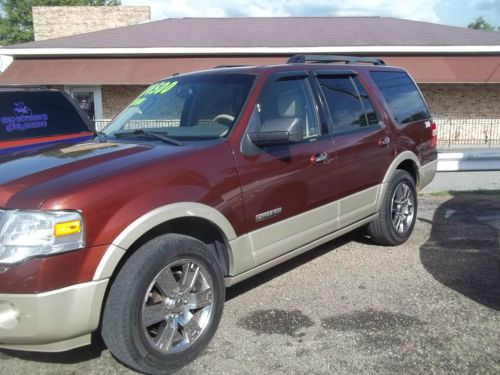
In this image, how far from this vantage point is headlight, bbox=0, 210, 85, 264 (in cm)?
258

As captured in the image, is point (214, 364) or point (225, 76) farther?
point (225, 76)

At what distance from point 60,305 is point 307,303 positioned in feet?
6.97

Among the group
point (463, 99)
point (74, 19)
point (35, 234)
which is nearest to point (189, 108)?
point (35, 234)

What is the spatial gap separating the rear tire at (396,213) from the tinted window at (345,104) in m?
0.77

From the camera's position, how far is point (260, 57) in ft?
64.9

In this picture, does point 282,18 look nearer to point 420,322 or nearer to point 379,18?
point 379,18

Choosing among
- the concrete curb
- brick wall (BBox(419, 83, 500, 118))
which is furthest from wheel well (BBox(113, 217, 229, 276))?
brick wall (BBox(419, 83, 500, 118))

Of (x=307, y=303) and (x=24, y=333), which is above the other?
(x=24, y=333)

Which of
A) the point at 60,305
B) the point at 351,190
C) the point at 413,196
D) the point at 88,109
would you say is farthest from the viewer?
the point at 88,109

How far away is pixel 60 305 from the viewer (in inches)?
103

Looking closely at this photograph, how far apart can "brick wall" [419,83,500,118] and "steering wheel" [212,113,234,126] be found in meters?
19.7

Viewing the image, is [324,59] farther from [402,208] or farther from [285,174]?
[402,208]

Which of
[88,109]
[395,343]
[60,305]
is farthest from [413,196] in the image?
[88,109]

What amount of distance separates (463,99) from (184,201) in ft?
70.2
